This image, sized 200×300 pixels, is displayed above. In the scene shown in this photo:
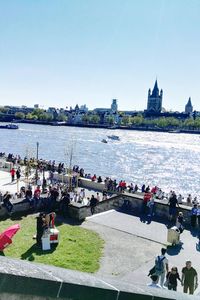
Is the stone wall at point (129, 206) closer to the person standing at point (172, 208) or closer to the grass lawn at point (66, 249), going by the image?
the person standing at point (172, 208)

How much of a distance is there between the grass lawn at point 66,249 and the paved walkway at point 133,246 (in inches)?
15.1

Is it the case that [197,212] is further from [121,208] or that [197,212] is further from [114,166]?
[114,166]

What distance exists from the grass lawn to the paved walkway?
15.1 inches

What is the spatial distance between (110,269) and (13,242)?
358 cm

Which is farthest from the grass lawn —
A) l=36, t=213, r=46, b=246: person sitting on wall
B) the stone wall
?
the stone wall

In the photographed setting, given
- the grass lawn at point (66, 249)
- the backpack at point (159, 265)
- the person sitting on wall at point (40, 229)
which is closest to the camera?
the backpack at point (159, 265)

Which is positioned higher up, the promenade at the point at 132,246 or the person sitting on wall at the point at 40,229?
the person sitting on wall at the point at 40,229

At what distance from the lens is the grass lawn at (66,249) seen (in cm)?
1080

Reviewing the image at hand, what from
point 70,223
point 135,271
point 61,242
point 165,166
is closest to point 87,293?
point 135,271

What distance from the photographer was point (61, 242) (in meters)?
12.4

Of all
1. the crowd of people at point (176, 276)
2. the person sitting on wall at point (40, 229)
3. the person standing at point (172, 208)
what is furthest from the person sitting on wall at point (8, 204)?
the crowd of people at point (176, 276)

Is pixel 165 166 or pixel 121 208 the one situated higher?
pixel 121 208

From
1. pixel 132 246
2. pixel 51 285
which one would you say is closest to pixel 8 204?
pixel 132 246

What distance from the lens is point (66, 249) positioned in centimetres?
1183
